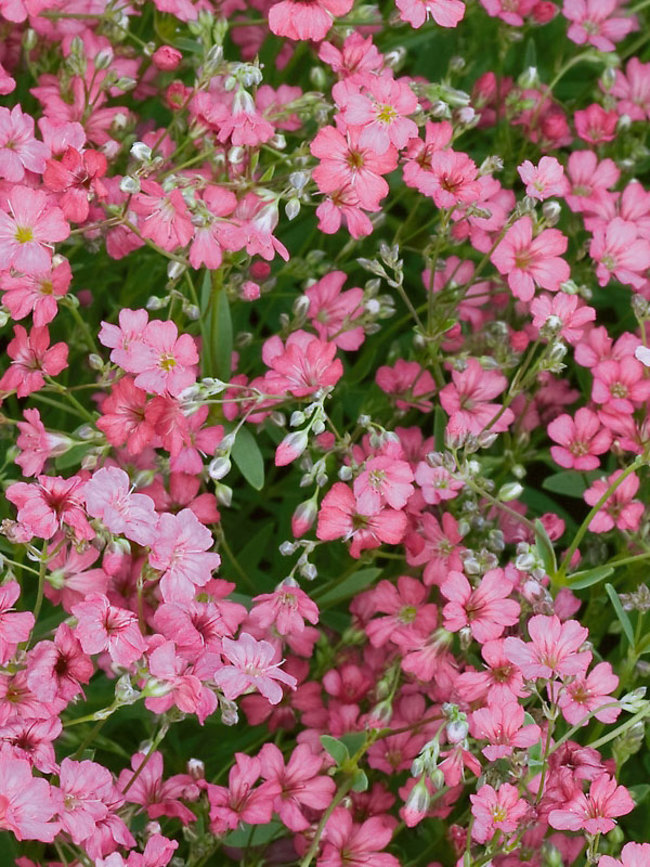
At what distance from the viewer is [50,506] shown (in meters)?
1.30

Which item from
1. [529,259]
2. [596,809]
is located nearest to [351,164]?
[529,259]

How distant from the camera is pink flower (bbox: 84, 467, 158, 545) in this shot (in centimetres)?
126

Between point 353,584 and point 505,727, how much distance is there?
0.30m

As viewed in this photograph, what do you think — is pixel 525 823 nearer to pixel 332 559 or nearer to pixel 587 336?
pixel 332 559

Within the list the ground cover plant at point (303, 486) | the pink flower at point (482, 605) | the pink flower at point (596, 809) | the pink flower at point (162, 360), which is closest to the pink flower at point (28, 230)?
the ground cover plant at point (303, 486)

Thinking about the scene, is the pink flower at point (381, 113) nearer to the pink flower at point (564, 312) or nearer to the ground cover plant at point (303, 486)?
the ground cover plant at point (303, 486)

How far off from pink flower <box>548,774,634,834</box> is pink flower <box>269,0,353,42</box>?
0.89 m

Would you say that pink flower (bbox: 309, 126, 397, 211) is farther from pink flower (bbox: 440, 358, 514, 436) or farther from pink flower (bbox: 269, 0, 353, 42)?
pink flower (bbox: 440, 358, 514, 436)

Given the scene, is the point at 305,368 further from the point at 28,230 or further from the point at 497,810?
the point at 497,810

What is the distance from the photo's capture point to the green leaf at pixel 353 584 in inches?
59.4

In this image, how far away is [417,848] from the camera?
5.24 ft

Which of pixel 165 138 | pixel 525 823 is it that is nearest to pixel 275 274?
pixel 165 138

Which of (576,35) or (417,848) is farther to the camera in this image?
(576,35)

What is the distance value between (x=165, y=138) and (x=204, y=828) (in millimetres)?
908
